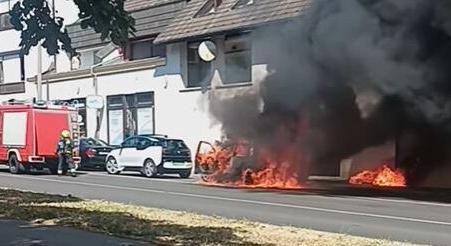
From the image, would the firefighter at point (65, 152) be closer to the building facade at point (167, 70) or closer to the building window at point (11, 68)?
the building facade at point (167, 70)

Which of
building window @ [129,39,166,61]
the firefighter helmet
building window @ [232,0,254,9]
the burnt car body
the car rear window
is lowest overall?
the burnt car body

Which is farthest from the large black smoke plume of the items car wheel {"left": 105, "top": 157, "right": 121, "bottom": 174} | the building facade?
car wheel {"left": 105, "top": 157, "right": 121, "bottom": 174}

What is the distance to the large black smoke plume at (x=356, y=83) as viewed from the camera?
2316cm

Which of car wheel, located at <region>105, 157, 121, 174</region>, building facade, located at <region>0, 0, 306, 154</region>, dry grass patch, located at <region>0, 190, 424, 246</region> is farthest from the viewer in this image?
building facade, located at <region>0, 0, 306, 154</region>

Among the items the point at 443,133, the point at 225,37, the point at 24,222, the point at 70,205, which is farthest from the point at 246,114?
the point at 24,222

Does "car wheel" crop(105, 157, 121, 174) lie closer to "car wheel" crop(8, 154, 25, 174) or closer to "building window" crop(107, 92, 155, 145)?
"car wheel" crop(8, 154, 25, 174)

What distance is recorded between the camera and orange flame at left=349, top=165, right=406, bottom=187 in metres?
27.6

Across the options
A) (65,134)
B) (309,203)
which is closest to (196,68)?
(65,134)

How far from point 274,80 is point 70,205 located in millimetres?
11229

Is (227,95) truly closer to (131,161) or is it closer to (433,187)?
(131,161)

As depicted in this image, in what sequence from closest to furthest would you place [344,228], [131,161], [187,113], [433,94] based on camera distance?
1. [344,228]
2. [433,94]
3. [131,161]
4. [187,113]

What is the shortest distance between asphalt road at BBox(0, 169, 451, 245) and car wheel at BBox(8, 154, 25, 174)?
3.97 metres

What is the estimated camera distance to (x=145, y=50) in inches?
1566

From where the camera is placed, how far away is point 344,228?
45.3 ft
